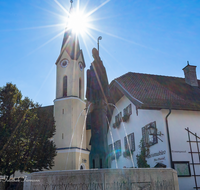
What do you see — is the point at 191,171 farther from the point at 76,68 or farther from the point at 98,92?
the point at 76,68

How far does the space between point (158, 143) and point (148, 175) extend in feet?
28.9

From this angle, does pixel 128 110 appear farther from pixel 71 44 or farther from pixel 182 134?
pixel 71 44

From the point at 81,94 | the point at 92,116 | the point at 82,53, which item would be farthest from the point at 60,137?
the point at 92,116

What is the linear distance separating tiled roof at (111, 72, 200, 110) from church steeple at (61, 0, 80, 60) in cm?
2014

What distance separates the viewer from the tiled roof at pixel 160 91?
1439cm

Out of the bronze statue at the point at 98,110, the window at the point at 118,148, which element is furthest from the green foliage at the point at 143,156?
the bronze statue at the point at 98,110

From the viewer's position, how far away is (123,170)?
5992 millimetres

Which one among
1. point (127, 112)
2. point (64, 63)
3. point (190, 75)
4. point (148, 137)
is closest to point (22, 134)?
point (127, 112)

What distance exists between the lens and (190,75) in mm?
20906

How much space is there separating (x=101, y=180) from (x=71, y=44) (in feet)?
119

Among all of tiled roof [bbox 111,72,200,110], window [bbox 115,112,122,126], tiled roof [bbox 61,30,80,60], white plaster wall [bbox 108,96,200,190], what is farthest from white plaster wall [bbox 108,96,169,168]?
tiled roof [bbox 61,30,80,60]

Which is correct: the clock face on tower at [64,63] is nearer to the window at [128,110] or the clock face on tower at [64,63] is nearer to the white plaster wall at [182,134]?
the window at [128,110]

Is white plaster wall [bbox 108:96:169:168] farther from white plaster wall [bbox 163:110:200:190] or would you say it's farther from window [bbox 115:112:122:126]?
white plaster wall [bbox 163:110:200:190]

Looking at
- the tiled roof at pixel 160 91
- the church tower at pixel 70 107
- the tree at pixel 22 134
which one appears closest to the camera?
the tiled roof at pixel 160 91
